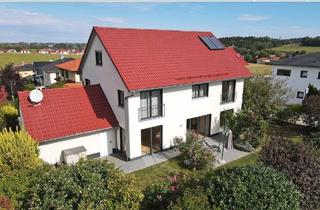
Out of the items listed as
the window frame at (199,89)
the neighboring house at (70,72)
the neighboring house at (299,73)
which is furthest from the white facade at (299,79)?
the neighboring house at (70,72)

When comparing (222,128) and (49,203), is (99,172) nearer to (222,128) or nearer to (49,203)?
(49,203)

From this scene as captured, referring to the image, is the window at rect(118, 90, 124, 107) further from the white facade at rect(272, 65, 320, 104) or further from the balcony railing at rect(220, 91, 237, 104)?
the white facade at rect(272, 65, 320, 104)

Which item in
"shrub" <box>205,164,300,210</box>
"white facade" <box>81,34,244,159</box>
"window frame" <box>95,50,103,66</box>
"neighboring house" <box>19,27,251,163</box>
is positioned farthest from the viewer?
"window frame" <box>95,50,103,66</box>

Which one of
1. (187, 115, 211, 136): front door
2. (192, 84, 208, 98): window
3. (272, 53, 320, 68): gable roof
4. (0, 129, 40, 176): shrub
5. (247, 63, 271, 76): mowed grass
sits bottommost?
(187, 115, 211, 136): front door

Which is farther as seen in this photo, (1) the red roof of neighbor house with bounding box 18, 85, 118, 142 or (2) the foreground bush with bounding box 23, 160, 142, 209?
(1) the red roof of neighbor house with bounding box 18, 85, 118, 142

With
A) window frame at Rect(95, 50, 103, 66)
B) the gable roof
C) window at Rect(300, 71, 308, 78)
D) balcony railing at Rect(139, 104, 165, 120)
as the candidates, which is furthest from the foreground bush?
window at Rect(300, 71, 308, 78)

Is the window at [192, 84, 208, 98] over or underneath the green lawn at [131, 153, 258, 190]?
over
